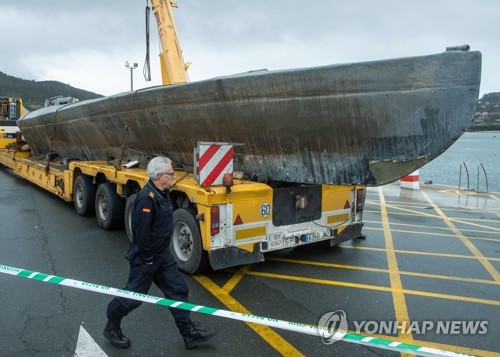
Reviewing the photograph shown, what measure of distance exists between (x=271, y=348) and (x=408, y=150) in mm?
2249

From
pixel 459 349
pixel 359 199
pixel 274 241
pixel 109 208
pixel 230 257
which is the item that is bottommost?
pixel 459 349

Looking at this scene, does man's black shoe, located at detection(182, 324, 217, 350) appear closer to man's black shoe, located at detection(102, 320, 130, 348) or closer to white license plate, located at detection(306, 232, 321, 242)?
man's black shoe, located at detection(102, 320, 130, 348)

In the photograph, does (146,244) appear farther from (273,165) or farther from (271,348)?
(273,165)

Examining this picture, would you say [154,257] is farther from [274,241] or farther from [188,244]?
[274,241]

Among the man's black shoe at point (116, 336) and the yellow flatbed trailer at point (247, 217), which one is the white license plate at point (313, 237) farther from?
the man's black shoe at point (116, 336)

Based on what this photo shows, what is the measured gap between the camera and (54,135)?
10375mm

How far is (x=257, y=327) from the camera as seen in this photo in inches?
144

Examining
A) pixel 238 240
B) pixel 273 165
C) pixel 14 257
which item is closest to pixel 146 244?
pixel 238 240

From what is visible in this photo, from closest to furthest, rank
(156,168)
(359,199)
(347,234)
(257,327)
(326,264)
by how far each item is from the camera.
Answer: (156,168), (257,327), (326,264), (347,234), (359,199)

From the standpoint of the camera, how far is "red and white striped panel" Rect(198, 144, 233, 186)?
4621 mm

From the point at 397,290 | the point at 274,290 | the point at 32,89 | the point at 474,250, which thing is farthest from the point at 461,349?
the point at 32,89

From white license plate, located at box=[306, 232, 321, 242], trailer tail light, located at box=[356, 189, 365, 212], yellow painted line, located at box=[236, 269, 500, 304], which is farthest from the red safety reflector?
trailer tail light, located at box=[356, 189, 365, 212]

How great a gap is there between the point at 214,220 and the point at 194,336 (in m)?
1.47

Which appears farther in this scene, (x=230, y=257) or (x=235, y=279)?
(x=235, y=279)
